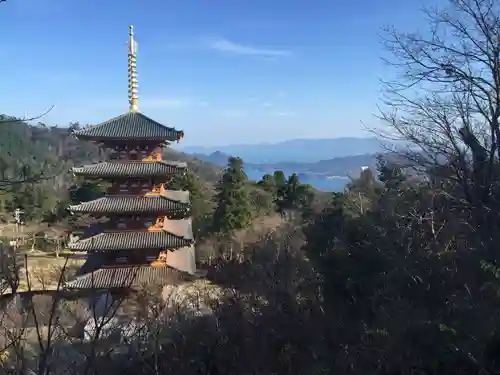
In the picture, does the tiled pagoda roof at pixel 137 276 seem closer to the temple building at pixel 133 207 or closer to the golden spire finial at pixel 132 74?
the temple building at pixel 133 207

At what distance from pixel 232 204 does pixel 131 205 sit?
13.9 metres

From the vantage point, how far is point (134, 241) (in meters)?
14.1

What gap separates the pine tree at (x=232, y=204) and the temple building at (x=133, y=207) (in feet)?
41.1

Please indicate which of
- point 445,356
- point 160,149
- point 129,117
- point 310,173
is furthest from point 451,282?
point 310,173

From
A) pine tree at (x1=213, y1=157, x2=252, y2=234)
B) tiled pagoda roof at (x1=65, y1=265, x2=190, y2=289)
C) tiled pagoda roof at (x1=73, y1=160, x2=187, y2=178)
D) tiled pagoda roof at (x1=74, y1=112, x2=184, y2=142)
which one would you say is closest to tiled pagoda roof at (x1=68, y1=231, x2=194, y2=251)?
tiled pagoda roof at (x1=65, y1=265, x2=190, y2=289)

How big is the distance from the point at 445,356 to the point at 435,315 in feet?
3.22

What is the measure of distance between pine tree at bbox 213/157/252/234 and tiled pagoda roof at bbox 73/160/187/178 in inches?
520

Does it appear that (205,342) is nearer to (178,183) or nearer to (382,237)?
(382,237)

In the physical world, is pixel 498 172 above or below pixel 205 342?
above

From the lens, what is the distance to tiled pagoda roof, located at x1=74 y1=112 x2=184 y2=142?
14.2 m

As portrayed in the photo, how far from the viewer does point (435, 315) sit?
22.0 ft

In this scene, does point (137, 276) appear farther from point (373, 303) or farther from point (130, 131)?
point (373, 303)

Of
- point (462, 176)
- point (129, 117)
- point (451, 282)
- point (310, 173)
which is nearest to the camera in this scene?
point (462, 176)

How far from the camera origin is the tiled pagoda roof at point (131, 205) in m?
14.0
